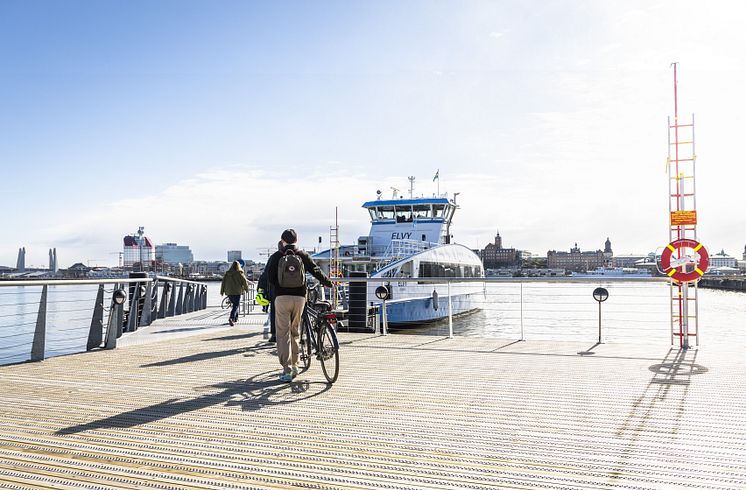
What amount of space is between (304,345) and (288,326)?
0.61m

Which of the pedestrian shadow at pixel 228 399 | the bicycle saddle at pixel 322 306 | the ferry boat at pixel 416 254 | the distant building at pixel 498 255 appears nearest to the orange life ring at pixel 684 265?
the bicycle saddle at pixel 322 306

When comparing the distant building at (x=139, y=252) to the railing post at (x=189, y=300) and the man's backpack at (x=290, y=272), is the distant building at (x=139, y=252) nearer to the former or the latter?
the railing post at (x=189, y=300)

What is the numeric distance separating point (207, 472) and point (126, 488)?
1.40 feet

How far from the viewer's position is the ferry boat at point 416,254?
23219mm

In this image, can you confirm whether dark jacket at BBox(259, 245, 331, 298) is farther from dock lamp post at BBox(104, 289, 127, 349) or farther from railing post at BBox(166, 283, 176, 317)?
railing post at BBox(166, 283, 176, 317)

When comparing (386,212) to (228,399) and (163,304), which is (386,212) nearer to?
(163,304)

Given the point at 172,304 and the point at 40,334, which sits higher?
the point at 40,334

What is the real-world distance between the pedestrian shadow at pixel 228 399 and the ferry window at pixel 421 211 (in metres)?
24.3

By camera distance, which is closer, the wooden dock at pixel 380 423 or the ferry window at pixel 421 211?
the wooden dock at pixel 380 423

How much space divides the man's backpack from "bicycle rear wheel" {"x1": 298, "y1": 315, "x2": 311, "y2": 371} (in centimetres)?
71

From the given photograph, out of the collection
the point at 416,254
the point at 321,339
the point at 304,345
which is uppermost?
the point at 416,254

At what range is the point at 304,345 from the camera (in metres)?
6.47

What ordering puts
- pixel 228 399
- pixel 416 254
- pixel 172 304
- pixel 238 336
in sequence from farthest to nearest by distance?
pixel 416 254 < pixel 172 304 < pixel 238 336 < pixel 228 399

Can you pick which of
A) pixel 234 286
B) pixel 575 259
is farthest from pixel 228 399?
pixel 575 259
